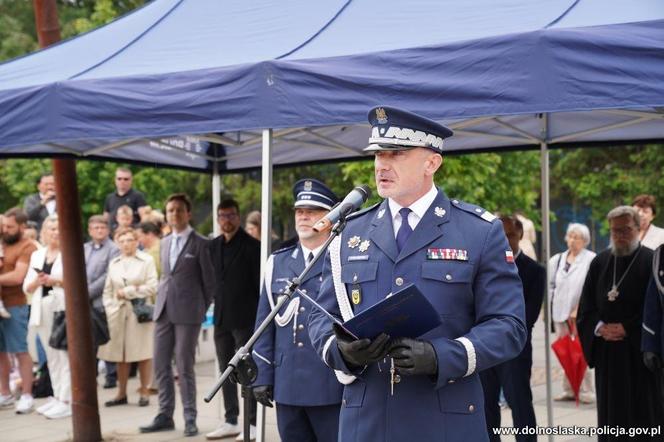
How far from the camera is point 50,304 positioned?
11.1 metres

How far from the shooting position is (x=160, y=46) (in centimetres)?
762

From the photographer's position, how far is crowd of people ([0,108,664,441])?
12.8 feet

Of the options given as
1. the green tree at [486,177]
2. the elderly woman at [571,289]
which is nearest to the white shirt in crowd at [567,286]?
the elderly woman at [571,289]

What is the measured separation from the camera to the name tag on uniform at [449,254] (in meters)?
3.94

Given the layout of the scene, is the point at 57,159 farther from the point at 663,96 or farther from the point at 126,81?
the point at 663,96

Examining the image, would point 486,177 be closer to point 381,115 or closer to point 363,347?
point 381,115

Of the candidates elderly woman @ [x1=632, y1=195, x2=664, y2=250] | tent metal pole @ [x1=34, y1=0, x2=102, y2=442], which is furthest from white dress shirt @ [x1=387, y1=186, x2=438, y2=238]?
elderly woman @ [x1=632, y1=195, x2=664, y2=250]

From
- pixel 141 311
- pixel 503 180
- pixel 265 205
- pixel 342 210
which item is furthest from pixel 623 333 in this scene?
pixel 503 180

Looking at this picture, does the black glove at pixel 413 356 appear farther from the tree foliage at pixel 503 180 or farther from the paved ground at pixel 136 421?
the tree foliage at pixel 503 180

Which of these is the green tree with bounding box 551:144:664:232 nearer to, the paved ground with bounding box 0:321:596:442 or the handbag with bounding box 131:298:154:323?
the paved ground with bounding box 0:321:596:442

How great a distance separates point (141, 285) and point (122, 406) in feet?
Answer: 4.38

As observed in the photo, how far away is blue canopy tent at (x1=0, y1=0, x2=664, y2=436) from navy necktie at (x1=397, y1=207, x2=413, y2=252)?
5.36ft

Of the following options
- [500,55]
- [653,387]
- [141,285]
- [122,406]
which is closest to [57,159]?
[141,285]

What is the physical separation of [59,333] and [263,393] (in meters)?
5.16
